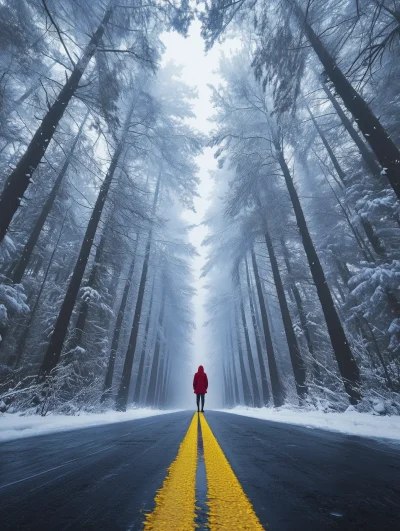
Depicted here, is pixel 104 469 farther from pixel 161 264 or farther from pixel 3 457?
pixel 161 264

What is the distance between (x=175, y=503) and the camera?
983 mm

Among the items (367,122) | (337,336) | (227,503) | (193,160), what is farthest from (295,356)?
(193,160)

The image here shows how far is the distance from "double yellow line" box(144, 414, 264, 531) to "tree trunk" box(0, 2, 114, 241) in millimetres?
5796

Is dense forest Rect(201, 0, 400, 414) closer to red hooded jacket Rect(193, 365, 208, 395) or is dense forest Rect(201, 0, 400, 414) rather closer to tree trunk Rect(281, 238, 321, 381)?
tree trunk Rect(281, 238, 321, 381)

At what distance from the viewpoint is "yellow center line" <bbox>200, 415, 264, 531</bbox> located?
79 cm

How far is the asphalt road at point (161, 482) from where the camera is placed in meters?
0.86

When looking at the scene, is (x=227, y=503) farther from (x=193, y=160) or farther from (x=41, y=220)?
(x=193, y=160)

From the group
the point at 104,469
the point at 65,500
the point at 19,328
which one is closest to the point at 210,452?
the point at 104,469

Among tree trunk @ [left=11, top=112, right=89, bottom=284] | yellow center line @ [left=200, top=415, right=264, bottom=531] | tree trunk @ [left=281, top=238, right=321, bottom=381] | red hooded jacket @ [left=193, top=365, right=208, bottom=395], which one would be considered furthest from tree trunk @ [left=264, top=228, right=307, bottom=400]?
tree trunk @ [left=11, top=112, right=89, bottom=284]

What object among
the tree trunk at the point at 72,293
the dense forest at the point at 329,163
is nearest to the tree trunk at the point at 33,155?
the tree trunk at the point at 72,293

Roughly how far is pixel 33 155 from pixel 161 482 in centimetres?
686

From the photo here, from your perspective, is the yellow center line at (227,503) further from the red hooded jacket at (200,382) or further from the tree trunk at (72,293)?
the red hooded jacket at (200,382)

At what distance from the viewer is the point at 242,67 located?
1396 cm

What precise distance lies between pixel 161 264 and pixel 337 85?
1603 cm
